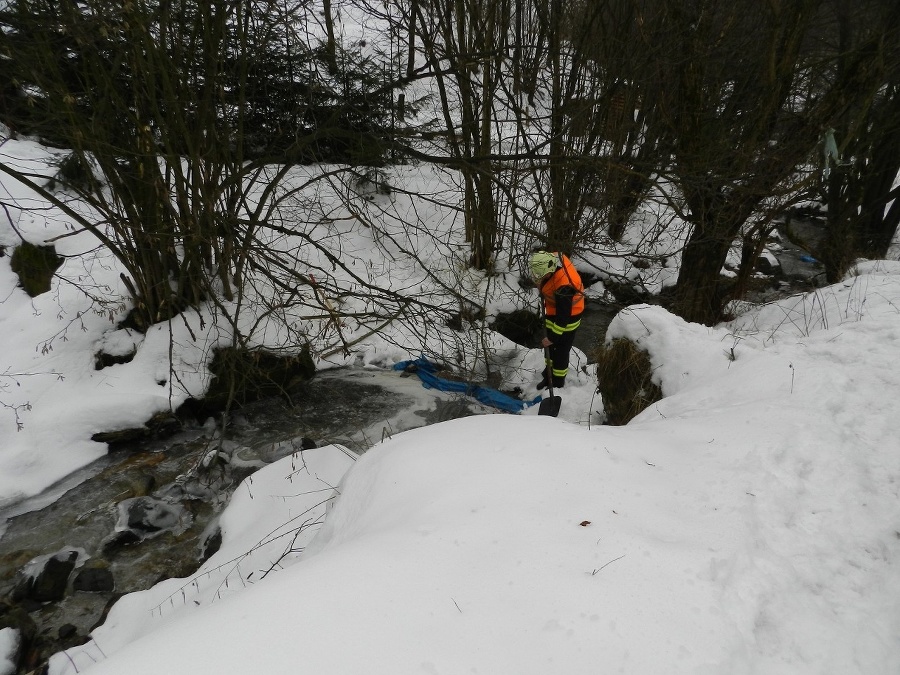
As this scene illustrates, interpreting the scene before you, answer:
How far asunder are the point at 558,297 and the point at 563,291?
90mm

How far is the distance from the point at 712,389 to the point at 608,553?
7.63 ft

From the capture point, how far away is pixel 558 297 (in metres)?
5.75

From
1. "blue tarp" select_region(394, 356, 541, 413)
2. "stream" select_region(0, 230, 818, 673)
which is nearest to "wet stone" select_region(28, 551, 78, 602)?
"stream" select_region(0, 230, 818, 673)

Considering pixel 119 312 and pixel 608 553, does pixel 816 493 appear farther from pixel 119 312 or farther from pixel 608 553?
pixel 119 312

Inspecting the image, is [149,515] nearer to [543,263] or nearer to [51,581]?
[51,581]

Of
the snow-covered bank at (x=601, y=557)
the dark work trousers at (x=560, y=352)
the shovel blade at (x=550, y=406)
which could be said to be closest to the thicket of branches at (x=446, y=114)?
the dark work trousers at (x=560, y=352)

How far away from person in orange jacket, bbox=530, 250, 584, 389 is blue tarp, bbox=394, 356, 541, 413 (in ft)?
2.26

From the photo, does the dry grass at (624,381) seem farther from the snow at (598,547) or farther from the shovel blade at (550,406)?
the shovel blade at (550,406)

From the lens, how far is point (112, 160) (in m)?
5.29

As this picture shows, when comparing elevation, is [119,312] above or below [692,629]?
below

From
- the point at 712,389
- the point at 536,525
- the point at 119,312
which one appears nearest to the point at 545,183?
the point at 712,389

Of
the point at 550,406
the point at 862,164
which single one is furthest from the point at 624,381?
the point at 862,164

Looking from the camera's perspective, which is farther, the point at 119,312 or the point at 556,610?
the point at 119,312

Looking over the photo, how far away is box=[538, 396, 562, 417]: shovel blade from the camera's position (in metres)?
5.80
